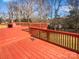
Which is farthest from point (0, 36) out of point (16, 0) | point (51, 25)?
point (16, 0)

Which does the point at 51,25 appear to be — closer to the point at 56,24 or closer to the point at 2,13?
the point at 56,24

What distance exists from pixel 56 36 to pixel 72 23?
12568 mm

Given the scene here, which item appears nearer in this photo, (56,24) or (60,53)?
(60,53)

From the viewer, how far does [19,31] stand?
1135 centimetres

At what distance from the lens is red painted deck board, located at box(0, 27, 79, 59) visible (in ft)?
18.5

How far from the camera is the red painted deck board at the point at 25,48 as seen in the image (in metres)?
5.64

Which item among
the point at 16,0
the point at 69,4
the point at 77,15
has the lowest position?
the point at 77,15

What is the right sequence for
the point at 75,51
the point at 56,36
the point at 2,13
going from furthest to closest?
the point at 2,13 < the point at 56,36 < the point at 75,51

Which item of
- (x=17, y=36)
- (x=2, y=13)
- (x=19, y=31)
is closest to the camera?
(x=17, y=36)

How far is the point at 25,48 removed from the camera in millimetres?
7094

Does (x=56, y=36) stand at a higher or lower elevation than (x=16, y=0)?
lower

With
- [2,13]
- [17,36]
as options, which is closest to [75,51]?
[17,36]

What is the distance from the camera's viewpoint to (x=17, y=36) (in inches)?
404

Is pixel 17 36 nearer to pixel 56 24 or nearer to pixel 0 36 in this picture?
pixel 0 36
